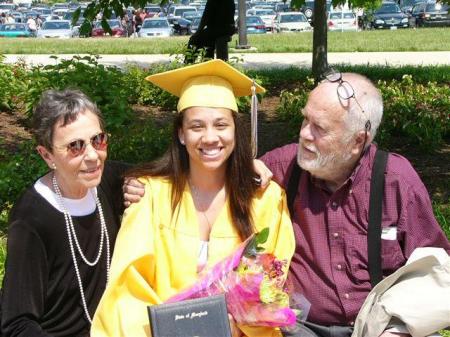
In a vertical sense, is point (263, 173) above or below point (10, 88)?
above

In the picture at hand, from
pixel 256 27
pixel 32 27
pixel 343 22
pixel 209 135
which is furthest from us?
pixel 32 27

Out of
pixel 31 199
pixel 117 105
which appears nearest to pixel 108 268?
pixel 31 199

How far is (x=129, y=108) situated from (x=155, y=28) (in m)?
24.1

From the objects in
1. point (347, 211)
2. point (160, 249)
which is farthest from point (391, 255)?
point (160, 249)

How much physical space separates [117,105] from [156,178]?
4989 millimetres

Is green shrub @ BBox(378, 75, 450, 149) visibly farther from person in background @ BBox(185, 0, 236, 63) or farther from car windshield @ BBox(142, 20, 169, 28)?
car windshield @ BBox(142, 20, 169, 28)

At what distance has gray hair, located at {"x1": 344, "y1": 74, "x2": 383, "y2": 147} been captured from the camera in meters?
3.23

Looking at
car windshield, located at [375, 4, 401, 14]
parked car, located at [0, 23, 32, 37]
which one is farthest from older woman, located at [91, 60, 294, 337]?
car windshield, located at [375, 4, 401, 14]

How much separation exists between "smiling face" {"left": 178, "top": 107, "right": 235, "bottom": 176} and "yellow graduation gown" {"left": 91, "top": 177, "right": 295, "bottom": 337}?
21 centimetres

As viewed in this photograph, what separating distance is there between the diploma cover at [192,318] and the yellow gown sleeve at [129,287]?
0.86ft

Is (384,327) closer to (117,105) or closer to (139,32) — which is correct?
(117,105)

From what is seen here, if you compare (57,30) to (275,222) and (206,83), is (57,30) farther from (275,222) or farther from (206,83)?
(275,222)

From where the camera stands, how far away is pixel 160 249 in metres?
3.18

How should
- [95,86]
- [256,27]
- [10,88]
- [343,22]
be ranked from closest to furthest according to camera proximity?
[95,86] → [10,88] → [256,27] → [343,22]
